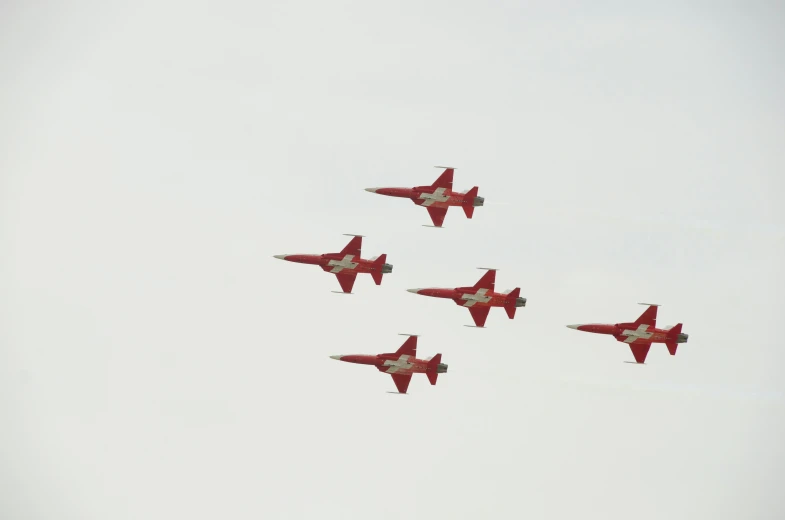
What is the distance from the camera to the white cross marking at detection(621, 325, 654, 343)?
94812 mm

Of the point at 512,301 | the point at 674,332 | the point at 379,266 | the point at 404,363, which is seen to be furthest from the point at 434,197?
the point at 674,332

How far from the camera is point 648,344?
312 ft

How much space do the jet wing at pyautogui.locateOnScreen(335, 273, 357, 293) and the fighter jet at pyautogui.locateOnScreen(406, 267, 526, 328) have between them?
4844mm

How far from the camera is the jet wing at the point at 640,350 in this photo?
313 ft

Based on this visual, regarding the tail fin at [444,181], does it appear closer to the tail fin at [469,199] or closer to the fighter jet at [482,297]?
the tail fin at [469,199]

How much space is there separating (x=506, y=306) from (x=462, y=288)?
13.6 ft

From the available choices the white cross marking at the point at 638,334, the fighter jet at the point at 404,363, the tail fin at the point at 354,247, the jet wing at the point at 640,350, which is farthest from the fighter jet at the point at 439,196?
the jet wing at the point at 640,350

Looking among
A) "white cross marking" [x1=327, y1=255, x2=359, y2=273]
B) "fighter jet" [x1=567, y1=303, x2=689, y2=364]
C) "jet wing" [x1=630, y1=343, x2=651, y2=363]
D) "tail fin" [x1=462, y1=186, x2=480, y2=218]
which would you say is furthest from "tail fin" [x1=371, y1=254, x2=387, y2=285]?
"jet wing" [x1=630, y1=343, x2=651, y2=363]

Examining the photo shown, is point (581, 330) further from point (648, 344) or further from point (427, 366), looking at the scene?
point (427, 366)

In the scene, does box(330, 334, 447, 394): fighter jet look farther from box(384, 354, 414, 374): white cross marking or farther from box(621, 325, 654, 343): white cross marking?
box(621, 325, 654, 343): white cross marking

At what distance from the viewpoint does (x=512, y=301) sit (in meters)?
93.8

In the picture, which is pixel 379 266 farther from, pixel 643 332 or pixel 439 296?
pixel 643 332

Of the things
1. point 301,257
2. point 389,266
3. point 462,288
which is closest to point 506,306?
point 462,288

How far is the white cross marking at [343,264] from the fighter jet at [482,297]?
17.6 ft
